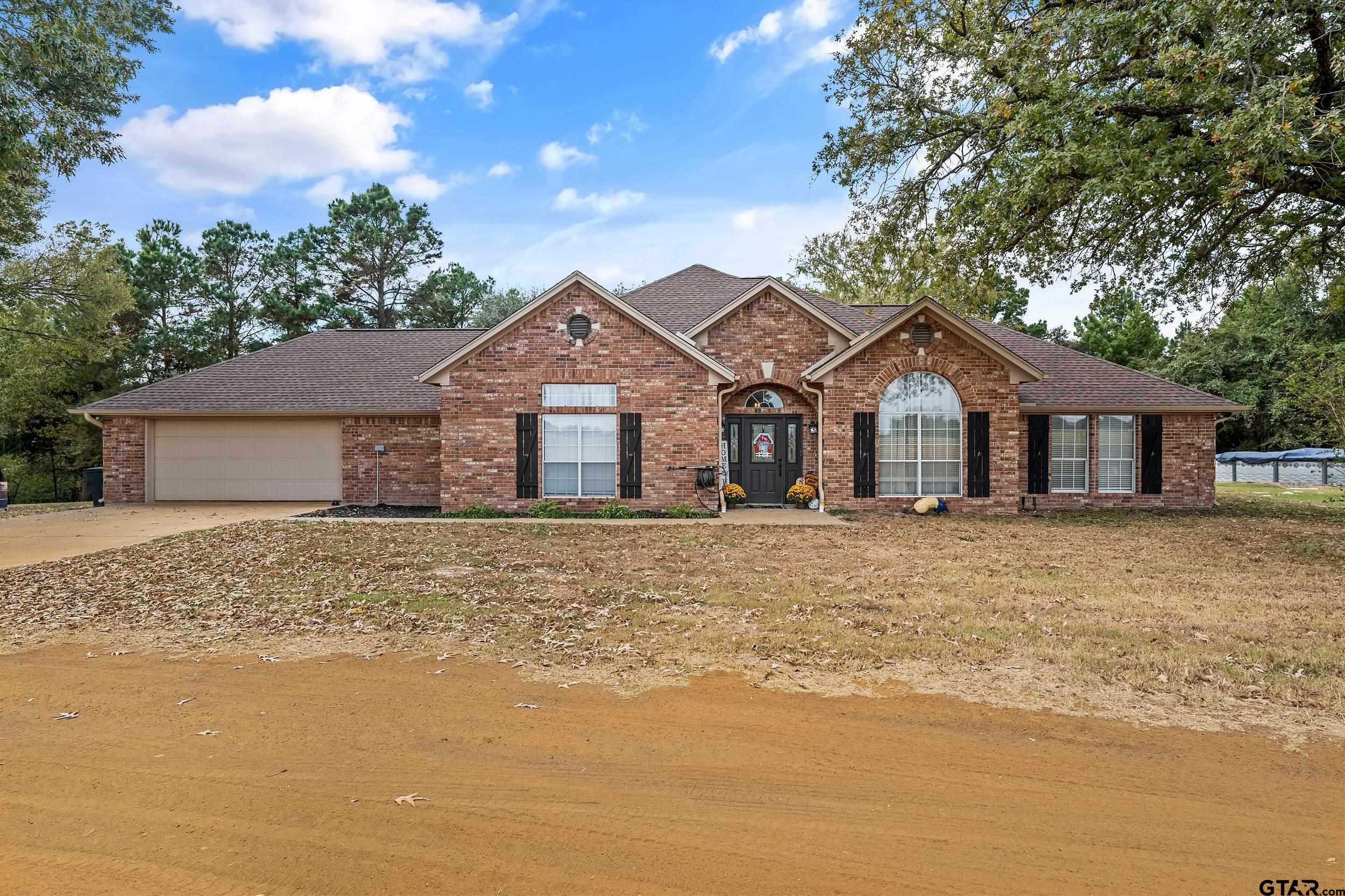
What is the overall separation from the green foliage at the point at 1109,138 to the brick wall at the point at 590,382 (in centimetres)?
493

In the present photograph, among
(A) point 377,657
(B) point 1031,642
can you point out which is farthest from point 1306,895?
(A) point 377,657

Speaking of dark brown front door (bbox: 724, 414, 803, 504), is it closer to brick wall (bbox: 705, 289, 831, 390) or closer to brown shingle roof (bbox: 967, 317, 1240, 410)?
brick wall (bbox: 705, 289, 831, 390)

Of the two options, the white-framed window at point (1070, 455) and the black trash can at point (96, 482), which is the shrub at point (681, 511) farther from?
the black trash can at point (96, 482)

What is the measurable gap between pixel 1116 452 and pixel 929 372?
5.45 meters

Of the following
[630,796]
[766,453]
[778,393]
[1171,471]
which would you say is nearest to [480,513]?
[766,453]

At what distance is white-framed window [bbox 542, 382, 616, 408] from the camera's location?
14.7 m

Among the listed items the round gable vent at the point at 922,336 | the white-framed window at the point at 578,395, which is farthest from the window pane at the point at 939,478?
the white-framed window at the point at 578,395

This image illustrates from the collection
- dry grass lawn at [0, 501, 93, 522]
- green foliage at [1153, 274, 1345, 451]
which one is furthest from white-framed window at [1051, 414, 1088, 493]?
dry grass lawn at [0, 501, 93, 522]

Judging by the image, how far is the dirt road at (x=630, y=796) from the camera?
260cm

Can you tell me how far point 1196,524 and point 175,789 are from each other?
1608 cm

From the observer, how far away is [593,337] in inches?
574

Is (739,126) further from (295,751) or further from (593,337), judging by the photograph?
(295,751)

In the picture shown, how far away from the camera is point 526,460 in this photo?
14688mm

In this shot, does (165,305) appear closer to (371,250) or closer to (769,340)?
(371,250)
